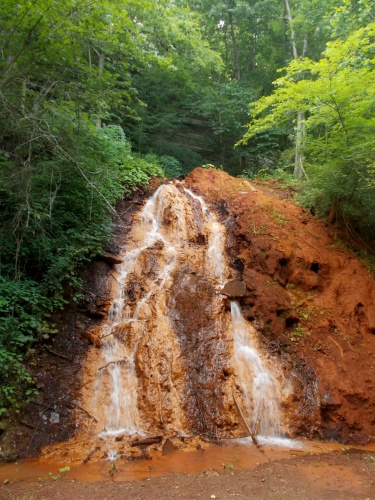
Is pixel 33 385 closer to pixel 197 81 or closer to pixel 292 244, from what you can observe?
pixel 292 244

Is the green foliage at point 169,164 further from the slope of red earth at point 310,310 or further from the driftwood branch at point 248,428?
the driftwood branch at point 248,428

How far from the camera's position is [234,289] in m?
7.81

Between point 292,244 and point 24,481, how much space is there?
24.3 feet

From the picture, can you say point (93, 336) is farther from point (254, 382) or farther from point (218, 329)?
point (254, 382)

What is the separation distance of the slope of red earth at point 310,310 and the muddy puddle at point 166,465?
0.77m

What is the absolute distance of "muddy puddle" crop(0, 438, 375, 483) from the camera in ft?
14.2

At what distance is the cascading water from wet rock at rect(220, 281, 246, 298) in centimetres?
20

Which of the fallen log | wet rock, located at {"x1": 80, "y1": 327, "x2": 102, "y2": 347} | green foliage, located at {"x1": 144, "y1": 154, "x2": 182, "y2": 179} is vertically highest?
green foliage, located at {"x1": 144, "y1": 154, "x2": 182, "y2": 179}

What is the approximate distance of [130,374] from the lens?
6.25 metres

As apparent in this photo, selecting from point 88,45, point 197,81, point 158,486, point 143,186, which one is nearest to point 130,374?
point 158,486

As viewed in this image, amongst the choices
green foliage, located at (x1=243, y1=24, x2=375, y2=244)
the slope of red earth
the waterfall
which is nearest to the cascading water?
the waterfall

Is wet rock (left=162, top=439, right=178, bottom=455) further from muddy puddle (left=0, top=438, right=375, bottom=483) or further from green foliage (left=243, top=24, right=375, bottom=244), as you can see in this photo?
green foliage (left=243, top=24, right=375, bottom=244)

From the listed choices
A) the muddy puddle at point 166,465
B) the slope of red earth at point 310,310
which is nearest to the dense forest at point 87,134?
the muddy puddle at point 166,465

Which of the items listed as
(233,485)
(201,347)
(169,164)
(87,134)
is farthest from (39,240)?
(169,164)
